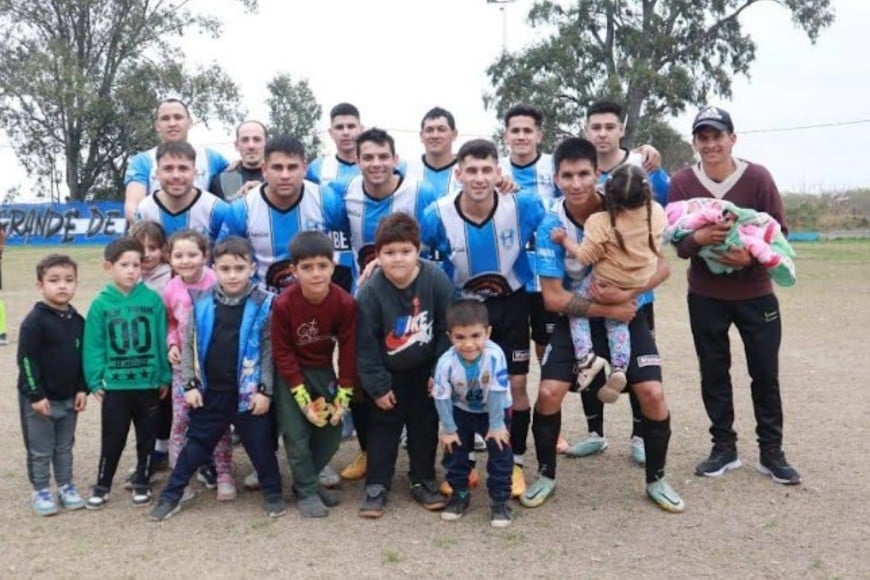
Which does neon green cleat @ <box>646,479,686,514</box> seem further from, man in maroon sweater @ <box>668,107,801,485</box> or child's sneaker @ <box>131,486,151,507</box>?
child's sneaker @ <box>131,486,151,507</box>

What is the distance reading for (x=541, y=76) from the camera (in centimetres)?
3178

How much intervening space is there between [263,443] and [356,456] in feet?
3.85

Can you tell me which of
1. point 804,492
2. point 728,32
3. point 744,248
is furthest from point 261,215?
point 728,32

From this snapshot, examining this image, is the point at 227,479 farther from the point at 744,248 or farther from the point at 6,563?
the point at 744,248

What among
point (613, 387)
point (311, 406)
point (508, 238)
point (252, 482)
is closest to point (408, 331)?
point (311, 406)

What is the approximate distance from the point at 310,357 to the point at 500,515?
137 cm

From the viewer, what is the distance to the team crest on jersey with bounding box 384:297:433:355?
4711 millimetres

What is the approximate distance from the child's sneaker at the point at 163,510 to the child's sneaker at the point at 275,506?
503 millimetres

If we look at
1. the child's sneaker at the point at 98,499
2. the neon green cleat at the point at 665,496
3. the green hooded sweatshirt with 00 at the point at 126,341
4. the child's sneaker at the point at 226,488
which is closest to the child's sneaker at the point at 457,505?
the neon green cleat at the point at 665,496

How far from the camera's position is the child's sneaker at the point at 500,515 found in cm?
445

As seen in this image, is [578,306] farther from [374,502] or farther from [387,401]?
[374,502]

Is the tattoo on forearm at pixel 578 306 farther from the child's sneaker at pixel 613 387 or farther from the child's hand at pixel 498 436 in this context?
the child's hand at pixel 498 436

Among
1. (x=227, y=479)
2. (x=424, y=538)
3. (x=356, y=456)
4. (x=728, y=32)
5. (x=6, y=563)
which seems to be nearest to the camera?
(x=6, y=563)

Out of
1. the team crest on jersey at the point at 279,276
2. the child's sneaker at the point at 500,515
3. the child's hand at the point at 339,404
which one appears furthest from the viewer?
the team crest on jersey at the point at 279,276
